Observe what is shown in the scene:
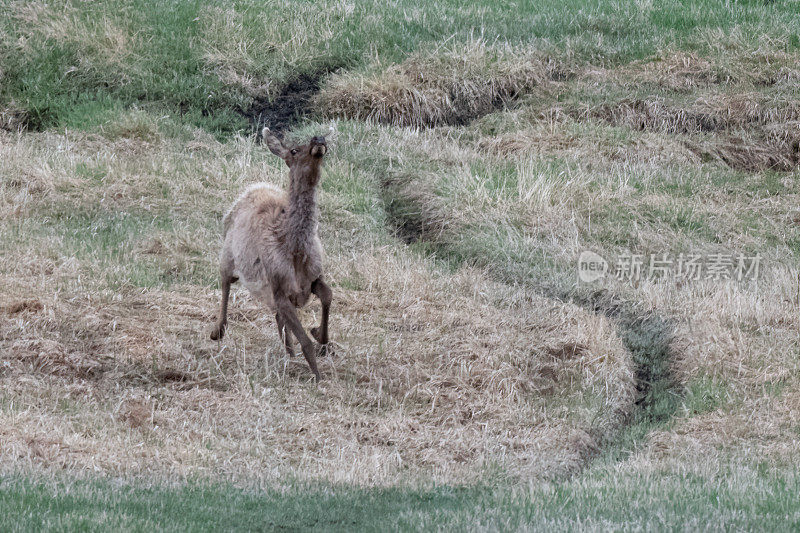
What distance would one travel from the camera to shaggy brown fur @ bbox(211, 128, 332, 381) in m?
8.50

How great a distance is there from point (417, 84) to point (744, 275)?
22.3 ft

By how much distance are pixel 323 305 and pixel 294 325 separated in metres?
0.47

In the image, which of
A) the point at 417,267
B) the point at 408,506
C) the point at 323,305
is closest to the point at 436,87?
the point at 417,267

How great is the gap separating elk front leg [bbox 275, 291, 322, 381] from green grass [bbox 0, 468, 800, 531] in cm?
225

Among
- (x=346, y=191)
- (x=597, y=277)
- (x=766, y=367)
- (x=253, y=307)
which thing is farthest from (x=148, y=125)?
(x=766, y=367)

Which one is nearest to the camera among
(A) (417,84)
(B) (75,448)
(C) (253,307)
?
(B) (75,448)

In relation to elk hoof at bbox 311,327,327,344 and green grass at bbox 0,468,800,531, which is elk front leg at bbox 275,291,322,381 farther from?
green grass at bbox 0,468,800,531

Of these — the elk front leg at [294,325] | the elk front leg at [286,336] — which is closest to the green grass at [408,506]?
the elk front leg at [294,325]

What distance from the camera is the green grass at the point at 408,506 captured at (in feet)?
16.7

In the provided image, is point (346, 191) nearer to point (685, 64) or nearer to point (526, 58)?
point (526, 58)

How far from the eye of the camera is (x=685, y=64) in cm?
1745

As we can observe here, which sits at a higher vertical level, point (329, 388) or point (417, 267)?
point (329, 388)

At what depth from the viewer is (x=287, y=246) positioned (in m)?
8.63

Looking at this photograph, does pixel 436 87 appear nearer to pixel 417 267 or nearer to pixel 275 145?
pixel 417 267
